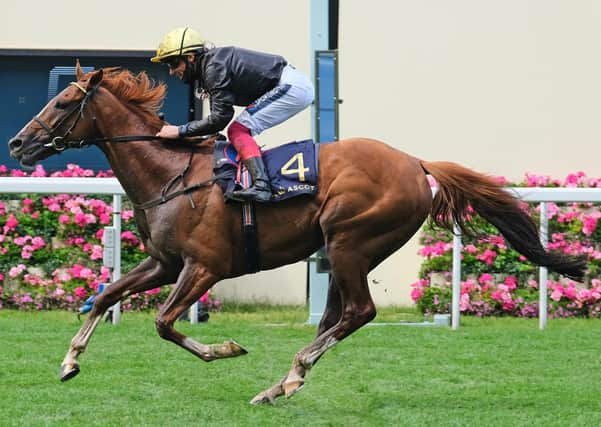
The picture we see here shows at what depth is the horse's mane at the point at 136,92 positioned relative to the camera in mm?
6266

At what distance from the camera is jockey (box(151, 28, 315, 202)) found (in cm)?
601

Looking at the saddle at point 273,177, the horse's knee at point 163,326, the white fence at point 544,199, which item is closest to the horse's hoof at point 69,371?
the horse's knee at point 163,326

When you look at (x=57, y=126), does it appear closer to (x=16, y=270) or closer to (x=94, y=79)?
(x=94, y=79)

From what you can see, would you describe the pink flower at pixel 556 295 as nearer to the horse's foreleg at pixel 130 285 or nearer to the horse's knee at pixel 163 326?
the horse's foreleg at pixel 130 285

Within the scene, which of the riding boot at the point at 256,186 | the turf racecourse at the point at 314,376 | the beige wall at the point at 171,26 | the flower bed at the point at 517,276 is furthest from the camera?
the beige wall at the point at 171,26

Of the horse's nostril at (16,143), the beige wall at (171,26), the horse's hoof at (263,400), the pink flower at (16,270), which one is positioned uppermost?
the beige wall at (171,26)

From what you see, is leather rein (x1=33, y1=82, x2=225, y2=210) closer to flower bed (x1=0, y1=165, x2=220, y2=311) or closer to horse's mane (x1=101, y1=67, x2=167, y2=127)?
horse's mane (x1=101, y1=67, x2=167, y2=127)

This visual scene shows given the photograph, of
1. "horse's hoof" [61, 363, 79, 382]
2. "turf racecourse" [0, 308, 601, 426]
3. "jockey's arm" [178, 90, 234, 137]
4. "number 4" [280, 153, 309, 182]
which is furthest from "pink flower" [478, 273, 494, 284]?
"horse's hoof" [61, 363, 79, 382]

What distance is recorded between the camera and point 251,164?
599cm

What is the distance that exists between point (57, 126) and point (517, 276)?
401 centimetres

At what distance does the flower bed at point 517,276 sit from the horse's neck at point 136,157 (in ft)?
10.5

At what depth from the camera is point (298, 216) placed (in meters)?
A: 6.09

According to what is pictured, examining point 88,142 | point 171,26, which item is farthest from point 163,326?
point 171,26

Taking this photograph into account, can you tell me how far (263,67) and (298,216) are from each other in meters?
0.73
